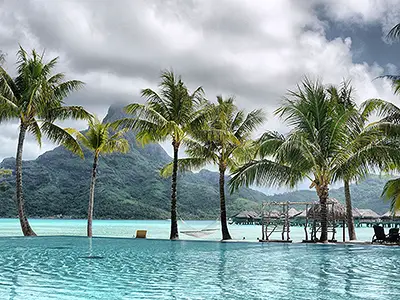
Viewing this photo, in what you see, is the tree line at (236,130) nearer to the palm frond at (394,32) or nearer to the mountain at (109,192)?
the palm frond at (394,32)

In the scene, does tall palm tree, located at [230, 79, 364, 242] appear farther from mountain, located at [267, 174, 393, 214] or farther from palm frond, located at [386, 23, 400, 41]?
mountain, located at [267, 174, 393, 214]

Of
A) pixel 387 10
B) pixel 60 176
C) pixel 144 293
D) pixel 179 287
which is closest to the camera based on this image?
pixel 144 293

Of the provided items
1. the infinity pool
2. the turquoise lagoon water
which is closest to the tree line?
the infinity pool

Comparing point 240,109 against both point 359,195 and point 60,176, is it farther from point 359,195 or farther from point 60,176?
point 359,195

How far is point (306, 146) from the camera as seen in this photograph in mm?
15133

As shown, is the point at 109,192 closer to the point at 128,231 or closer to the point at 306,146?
the point at 128,231

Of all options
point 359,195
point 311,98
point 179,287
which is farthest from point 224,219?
point 359,195

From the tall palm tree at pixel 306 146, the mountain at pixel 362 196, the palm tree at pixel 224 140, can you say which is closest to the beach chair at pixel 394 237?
the tall palm tree at pixel 306 146

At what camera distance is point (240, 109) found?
18828mm

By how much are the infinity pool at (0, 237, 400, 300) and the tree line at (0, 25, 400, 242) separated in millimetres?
3937

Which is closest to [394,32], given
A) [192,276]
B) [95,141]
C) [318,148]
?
[318,148]

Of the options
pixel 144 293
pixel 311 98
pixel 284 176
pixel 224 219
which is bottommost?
pixel 144 293

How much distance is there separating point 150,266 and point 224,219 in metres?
8.99

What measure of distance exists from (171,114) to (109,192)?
188 feet
